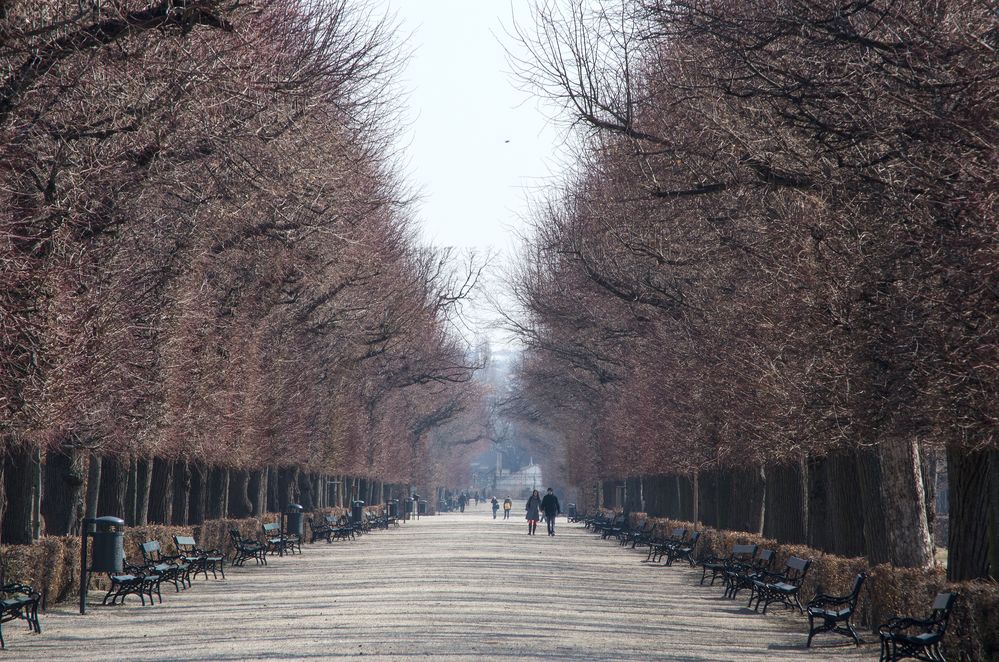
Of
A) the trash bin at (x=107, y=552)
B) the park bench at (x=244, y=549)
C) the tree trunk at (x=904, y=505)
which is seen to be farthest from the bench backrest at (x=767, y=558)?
the park bench at (x=244, y=549)

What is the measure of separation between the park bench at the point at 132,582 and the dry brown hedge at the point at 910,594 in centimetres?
1001

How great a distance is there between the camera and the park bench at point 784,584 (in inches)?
816

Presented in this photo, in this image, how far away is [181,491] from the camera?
33.0 m

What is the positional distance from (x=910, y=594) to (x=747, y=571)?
9342mm

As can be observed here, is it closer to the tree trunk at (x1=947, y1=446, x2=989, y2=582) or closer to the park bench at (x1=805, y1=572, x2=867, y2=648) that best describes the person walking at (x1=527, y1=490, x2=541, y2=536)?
the park bench at (x1=805, y1=572, x2=867, y2=648)

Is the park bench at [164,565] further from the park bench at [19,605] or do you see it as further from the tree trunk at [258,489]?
the tree trunk at [258,489]

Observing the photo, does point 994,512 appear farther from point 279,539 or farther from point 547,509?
point 547,509

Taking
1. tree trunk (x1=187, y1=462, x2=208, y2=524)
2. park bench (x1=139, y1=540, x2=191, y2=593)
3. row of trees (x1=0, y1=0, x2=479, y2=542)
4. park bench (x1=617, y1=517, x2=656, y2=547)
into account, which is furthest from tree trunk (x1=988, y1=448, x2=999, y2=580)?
park bench (x1=617, y1=517, x2=656, y2=547)

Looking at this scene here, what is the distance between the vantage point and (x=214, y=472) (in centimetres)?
3738

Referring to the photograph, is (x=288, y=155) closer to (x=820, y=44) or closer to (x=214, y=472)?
(x=820, y=44)

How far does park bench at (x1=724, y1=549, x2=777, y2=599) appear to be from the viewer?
24.0m

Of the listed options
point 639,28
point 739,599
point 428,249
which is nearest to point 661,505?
point 428,249

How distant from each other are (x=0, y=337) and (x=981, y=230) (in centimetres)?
960

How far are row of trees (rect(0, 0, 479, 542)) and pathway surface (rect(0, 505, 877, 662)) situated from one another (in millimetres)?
2638
